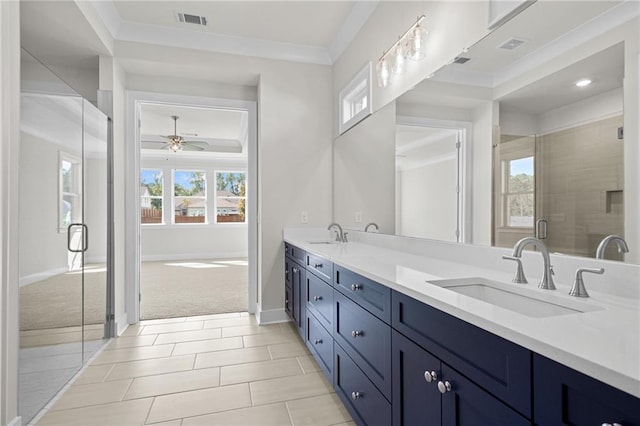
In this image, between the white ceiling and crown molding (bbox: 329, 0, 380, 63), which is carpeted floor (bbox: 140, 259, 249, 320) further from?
crown molding (bbox: 329, 0, 380, 63)

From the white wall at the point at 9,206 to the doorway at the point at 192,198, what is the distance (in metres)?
3.44

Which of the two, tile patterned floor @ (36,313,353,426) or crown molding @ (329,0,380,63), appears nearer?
tile patterned floor @ (36,313,353,426)

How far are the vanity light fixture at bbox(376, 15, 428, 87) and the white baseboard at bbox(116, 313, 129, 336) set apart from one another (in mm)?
3074

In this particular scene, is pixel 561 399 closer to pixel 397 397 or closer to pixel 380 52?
pixel 397 397

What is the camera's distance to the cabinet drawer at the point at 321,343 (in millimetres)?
2050

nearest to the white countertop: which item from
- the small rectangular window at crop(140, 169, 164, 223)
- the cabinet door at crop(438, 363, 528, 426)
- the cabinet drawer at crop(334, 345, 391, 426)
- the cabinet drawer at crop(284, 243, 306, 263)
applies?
the cabinet door at crop(438, 363, 528, 426)

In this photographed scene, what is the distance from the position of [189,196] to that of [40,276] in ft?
20.7

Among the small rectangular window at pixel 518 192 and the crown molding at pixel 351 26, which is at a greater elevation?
the crown molding at pixel 351 26

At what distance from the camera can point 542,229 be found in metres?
1.32

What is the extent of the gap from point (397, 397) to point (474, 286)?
53cm

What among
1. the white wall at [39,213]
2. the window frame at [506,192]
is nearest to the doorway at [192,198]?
the white wall at [39,213]

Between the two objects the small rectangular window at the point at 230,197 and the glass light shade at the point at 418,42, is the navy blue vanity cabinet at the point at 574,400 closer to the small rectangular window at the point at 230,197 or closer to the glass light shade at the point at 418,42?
the glass light shade at the point at 418,42

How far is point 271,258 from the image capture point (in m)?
3.43

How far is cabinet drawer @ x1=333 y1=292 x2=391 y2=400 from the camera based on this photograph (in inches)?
53.6
